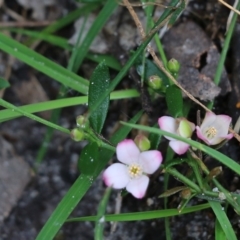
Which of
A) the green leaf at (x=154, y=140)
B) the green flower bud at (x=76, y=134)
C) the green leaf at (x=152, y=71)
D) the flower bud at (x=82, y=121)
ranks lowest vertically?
the green flower bud at (x=76, y=134)

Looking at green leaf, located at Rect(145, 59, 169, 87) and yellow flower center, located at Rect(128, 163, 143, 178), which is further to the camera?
green leaf, located at Rect(145, 59, 169, 87)

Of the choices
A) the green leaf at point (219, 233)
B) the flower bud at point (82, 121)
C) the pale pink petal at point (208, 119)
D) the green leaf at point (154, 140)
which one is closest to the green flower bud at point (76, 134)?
the flower bud at point (82, 121)

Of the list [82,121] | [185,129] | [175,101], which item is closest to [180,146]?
[185,129]

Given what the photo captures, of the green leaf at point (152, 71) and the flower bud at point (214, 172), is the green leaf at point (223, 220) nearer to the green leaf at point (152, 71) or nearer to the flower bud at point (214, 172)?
the flower bud at point (214, 172)

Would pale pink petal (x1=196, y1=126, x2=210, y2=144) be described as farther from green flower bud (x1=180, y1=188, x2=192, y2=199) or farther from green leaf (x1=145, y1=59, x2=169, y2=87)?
green leaf (x1=145, y1=59, x2=169, y2=87)

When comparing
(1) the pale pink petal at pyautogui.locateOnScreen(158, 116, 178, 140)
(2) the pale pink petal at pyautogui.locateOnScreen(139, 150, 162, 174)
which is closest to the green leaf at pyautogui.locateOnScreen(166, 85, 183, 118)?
(1) the pale pink petal at pyautogui.locateOnScreen(158, 116, 178, 140)

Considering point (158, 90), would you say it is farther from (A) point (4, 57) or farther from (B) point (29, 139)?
(A) point (4, 57)
